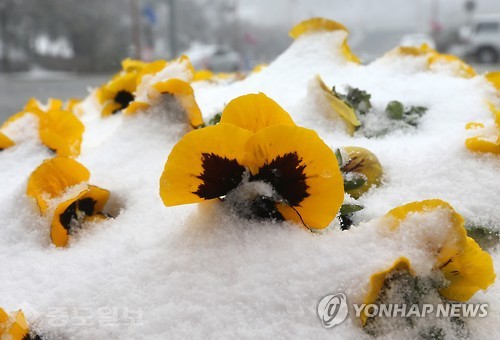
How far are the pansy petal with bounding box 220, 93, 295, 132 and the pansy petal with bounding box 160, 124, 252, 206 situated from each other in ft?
0.10

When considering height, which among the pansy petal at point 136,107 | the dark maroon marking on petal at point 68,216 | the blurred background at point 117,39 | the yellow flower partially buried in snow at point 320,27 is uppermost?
the yellow flower partially buried in snow at point 320,27

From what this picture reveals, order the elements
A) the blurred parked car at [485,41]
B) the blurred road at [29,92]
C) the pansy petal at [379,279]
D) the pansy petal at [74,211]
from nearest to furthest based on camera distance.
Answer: the pansy petal at [379,279] → the pansy petal at [74,211] → the blurred road at [29,92] → the blurred parked car at [485,41]

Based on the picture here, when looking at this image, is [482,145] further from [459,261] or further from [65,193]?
[65,193]

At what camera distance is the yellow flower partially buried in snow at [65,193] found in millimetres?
514

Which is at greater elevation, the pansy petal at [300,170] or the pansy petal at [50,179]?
the pansy petal at [300,170]

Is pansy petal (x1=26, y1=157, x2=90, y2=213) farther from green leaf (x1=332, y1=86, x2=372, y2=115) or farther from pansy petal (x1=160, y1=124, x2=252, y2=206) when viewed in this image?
green leaf (x1=332, y1=86, x2=372, y2=115)

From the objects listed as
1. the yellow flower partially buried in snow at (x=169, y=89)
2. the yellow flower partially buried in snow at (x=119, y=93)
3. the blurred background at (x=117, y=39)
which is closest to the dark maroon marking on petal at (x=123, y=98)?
the yellow flower partially buried in snow at (x=119, y=93)

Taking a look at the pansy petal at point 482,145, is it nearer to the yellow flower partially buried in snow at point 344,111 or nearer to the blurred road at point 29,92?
the yellow flower partially buried in snow at point 344,111

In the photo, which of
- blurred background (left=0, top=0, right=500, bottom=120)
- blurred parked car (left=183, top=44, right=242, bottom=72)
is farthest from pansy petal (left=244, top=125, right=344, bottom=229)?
blurred parked car (left=183, top=44, right=242, bottom=72)

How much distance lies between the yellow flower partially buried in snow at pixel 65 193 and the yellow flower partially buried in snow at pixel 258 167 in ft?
0.45

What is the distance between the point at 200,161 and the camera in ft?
1.37

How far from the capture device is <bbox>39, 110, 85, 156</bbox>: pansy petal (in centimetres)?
67

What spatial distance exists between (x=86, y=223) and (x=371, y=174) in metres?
0.28

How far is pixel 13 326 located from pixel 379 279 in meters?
0.26
